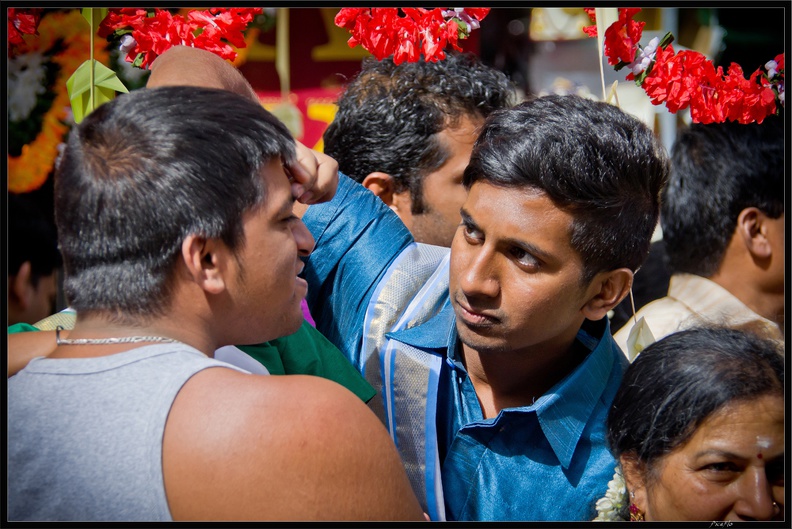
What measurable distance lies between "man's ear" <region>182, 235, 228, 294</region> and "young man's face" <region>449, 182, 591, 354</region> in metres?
0.73

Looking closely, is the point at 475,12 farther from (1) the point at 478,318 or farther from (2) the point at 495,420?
(2) the point at 495,420

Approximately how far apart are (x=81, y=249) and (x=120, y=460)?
14.9 inches

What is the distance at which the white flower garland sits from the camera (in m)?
1.79

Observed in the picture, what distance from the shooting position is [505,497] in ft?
6.25

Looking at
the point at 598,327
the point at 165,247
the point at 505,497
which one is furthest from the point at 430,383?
the point at 165,247

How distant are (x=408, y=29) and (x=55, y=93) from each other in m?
2.90

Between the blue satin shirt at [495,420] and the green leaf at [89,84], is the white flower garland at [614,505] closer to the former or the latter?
the blue satin shirt at [495,420]

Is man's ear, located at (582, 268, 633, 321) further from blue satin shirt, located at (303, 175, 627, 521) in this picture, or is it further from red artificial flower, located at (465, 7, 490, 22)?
red artificial flower, located at (465, 7, 490, 22)

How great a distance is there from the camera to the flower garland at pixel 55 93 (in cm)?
399

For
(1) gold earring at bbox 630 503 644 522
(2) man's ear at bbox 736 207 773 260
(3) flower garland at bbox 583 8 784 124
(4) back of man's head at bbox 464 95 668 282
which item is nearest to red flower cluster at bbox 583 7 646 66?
(3) flower garland at bbox 583 8 784 124

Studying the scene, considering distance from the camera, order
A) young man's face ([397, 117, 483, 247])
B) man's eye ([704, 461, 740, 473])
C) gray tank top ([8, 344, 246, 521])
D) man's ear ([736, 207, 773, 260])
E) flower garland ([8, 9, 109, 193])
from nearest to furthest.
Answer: gray tank top ([8, 344, 246, 521]) → man's eye ([704, 461, 740, 473]) → young man's face ([397, 117, 483, 247]) → man's ear ([736, 207, 773, 260]) → flower garland ([8, 9, 109, 193])

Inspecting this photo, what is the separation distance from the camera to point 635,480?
70.5 inches

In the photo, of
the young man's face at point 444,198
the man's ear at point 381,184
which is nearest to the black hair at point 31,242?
the man's ear at point 381,184

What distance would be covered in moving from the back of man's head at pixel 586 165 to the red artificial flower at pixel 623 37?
0.29 m
